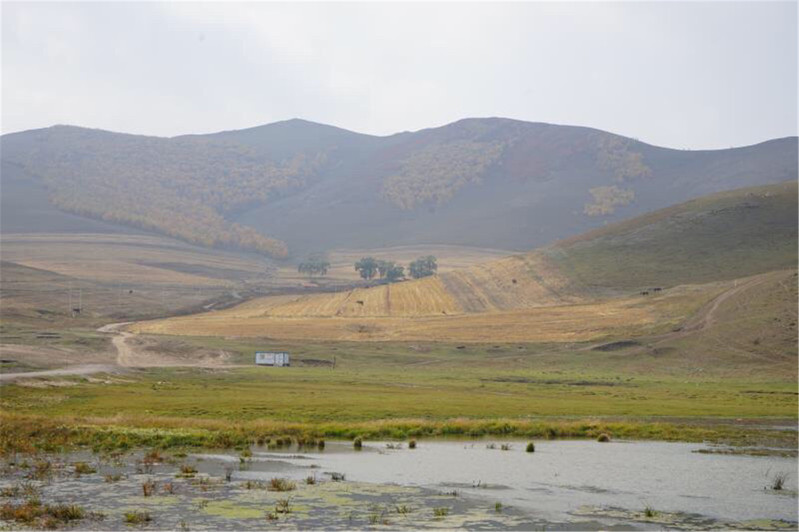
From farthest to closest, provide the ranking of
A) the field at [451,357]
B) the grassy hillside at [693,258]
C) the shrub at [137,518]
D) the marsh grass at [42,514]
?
the grassy hillside at [693,258]
the field at [451,357]
the shrub at [137,518]
the marsh grass at [42,514]

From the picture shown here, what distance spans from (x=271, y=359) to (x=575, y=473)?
78.1 metres

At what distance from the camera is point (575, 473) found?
41.2m

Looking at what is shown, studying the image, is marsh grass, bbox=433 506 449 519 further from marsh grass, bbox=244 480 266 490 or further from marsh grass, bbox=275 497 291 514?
marsh grass, bbox=244 480 266 490

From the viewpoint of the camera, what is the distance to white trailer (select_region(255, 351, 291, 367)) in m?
115

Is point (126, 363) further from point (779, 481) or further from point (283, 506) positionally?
point (779, 481)

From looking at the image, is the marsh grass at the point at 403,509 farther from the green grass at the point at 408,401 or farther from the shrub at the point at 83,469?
the green grass at the point at 408,401

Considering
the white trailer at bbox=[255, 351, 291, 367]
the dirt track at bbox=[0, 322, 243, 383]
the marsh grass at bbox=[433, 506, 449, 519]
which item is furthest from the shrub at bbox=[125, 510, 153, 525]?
the white trailer at bbox=[255, 351, 291, 367]

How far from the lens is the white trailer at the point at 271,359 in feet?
379

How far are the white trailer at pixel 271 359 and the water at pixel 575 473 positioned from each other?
65.0 meters

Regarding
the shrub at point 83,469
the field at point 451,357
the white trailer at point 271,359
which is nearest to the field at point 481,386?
the field at point 451,357

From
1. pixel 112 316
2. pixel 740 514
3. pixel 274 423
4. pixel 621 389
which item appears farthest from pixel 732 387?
pixel 112 316

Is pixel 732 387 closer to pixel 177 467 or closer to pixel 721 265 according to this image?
pixel 177 467

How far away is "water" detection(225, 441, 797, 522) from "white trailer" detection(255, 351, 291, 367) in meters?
65.0

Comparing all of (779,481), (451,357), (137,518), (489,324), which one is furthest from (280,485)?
(489,324)
